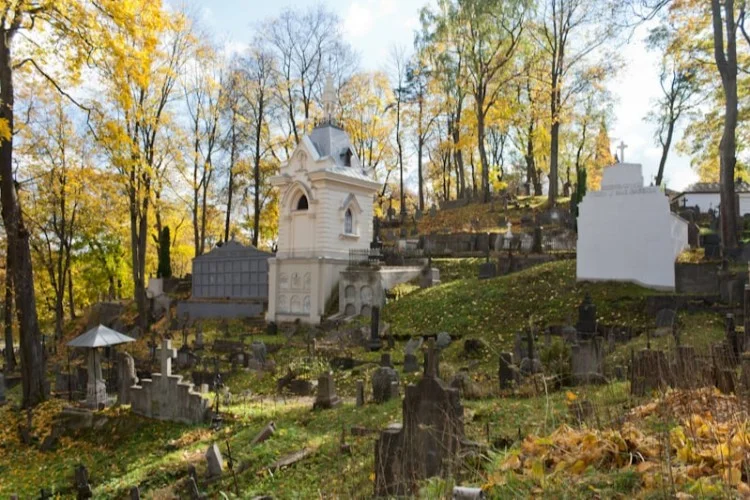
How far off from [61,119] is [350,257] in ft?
37.9

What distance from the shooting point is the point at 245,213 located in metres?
37.1

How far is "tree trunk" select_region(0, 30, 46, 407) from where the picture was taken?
972cm

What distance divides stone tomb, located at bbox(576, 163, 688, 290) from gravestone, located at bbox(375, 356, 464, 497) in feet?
40.1

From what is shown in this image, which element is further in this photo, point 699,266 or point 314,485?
point 699,266

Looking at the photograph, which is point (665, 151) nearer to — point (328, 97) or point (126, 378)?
point (328, 97)

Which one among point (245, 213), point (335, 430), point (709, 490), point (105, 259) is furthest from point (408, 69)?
point (709, 490)

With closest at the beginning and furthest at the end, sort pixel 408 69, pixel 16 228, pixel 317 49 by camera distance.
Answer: pixel 16 228
pixel 317 49
pixel 408 69

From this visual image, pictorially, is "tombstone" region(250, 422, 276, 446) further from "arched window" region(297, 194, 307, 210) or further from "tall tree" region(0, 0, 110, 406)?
"arched window" region(297, 194, 307, 210)

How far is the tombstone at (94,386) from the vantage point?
36.5 feet

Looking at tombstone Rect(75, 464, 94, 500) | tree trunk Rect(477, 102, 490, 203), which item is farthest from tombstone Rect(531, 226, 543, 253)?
tombstone Rect(75, 464, 94, 500)

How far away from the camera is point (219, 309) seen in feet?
84.3

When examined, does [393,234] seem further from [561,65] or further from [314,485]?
[314,485]

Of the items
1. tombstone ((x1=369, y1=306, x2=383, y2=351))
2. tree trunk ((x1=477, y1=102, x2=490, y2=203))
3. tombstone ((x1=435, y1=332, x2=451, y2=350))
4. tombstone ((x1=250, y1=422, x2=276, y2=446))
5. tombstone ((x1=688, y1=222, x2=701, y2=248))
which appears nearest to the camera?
tombstone ((x1=250, y1=422, x2=276, y2=446))

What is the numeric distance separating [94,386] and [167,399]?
8.63ft
